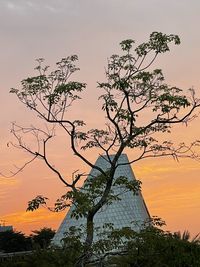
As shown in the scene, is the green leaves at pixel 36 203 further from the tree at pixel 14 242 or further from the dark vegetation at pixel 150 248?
the tree at pixel 14 242

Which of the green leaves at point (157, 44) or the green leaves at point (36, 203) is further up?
the green leaves at point (157, 44)

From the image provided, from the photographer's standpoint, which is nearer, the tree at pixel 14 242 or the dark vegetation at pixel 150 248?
the dark vegetation at pixel 150 248

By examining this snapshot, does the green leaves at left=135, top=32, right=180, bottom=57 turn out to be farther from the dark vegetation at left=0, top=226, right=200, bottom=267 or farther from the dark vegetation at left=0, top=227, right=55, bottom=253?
the dark vegetation at left=0, top=227, right=55, bottom=253

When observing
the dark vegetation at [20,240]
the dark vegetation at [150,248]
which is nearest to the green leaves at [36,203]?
the dark vegetation at [150,248]

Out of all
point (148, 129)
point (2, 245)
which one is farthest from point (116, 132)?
point (2, 245)

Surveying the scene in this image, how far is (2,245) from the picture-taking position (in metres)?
50.9

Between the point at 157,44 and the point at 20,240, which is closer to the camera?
the point at 157,44

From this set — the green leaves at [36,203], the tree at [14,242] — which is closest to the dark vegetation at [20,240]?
the tree at [14,242]

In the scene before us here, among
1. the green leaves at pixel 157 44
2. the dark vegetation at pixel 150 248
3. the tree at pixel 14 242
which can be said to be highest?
the tree at pixel 14 242

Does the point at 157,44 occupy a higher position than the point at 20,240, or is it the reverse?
the point at 20,240

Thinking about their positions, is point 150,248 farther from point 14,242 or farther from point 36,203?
point 14,242

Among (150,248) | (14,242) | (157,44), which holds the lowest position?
(150,248)

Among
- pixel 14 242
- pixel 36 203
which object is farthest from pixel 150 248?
pixel 14 242

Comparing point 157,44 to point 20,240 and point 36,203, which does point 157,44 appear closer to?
point 36,203
